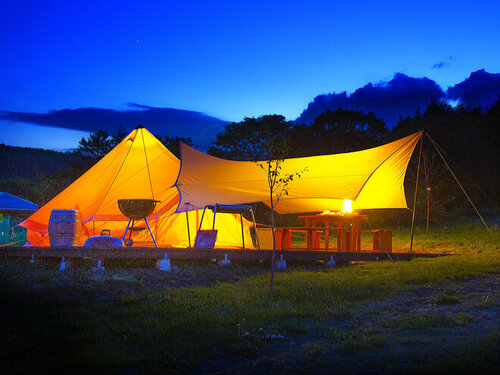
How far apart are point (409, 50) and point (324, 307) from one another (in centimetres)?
1105

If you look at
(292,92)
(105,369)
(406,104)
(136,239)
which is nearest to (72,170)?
(292,92)

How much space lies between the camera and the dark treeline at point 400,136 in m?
19.5

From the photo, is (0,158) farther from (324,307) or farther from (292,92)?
(324,307)

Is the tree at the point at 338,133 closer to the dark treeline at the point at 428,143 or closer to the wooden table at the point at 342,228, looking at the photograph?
the dark treeline at the point at 428,143

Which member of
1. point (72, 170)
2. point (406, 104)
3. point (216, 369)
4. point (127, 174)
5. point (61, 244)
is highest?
point (406, 104)

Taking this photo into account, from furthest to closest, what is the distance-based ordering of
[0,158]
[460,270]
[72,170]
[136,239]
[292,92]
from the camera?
[0,158] < [72,170] < [292,92] < [136,239] < [460,270]

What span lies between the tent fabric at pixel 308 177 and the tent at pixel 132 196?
0.96 metres

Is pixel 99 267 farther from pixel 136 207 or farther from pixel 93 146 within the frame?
pixel 93 146

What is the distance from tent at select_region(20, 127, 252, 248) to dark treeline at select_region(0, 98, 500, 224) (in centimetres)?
752

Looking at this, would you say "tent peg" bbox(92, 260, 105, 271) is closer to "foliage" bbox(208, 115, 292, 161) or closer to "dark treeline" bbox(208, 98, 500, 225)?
"dark treeline" bbox(208, 98, 500, 225)

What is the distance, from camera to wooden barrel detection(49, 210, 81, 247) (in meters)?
8.47

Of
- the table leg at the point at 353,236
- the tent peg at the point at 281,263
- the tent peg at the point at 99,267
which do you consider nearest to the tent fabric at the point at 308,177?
the table leg at the point at 353,236

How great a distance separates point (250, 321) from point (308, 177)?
617cm

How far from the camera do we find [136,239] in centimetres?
1199
